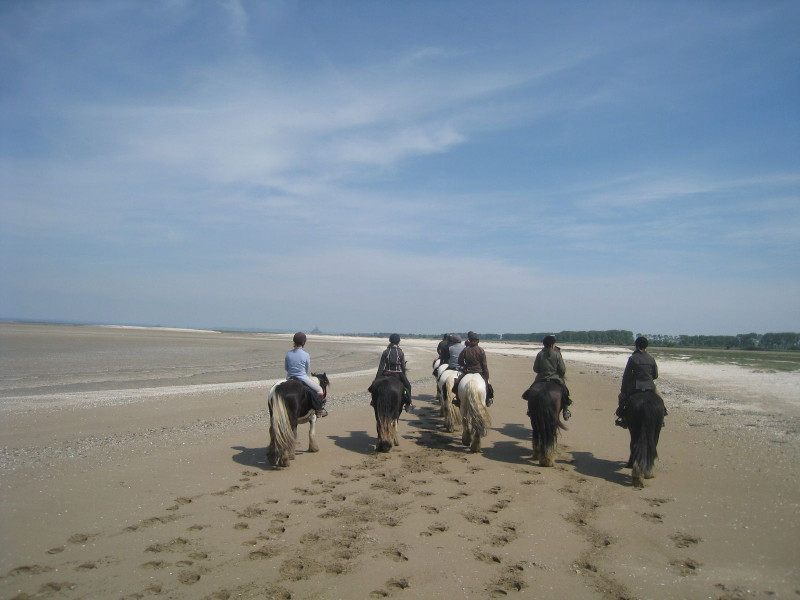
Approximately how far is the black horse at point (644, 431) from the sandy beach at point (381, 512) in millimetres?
252

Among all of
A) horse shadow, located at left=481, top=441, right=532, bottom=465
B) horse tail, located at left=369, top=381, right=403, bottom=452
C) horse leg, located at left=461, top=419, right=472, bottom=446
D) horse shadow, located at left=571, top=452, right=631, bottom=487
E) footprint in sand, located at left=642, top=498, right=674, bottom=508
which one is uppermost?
horse tail, located at left=369, top=381, right=403, bottom=452

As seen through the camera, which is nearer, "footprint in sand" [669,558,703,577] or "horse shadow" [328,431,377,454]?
"footprint in sand" [669,558,703,577]

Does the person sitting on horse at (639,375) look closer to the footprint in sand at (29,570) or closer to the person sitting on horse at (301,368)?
the person sitting on horse at (301,368)

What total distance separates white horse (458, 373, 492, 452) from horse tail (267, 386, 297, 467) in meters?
3.08

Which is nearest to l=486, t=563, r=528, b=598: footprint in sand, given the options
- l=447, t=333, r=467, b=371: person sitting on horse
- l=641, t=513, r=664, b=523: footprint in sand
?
l=641, t=513, r=664, b=523: footprint in sand

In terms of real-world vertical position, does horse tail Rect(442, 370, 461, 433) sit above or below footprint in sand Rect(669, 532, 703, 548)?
above

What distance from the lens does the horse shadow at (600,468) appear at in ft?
24.0

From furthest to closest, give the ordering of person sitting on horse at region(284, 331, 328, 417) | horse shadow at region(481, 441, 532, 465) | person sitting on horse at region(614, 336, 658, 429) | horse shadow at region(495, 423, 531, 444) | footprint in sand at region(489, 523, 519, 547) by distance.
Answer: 1. horse shadow at region(495, 423, 531, 444)
2. horse shadow at region(481, 441, 532, 465)
3. person sitting on horse at region(284, 331, 328, 417)
4. person sitting on horse at region(614, 336, 658, 429)
5. footprint in sand at region(489, 523, 519, 547)

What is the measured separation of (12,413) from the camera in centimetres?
1074

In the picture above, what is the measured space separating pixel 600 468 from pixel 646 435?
106cm

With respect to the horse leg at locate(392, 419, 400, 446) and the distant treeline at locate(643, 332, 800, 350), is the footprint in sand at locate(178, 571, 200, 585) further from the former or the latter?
the distant treeline at locate(643, 332, 800, 350)

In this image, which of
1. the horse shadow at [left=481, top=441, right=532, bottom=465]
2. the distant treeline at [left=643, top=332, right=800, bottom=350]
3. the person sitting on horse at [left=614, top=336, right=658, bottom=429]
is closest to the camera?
the person sitting on horse at [left=614, top=336, right=658, bottom=429]

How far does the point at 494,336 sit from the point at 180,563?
199 metres

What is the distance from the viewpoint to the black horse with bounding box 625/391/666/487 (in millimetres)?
7020
